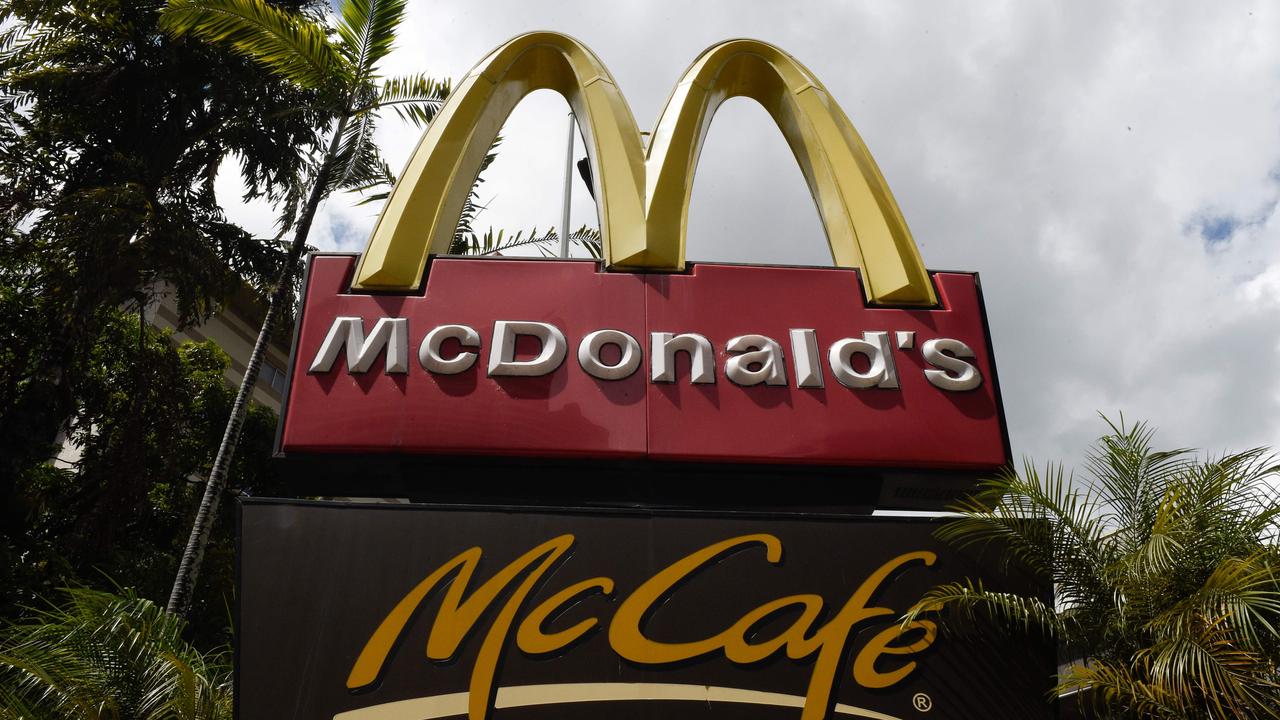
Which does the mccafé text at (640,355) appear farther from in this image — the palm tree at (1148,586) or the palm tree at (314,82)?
the palm tree at (314,82)

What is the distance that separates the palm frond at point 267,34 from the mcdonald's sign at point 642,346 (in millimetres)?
5069

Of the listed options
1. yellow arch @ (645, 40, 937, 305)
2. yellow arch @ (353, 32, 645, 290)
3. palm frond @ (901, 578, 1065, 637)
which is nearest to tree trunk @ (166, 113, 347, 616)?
yellow arch @ (353, 32, 645, 290)

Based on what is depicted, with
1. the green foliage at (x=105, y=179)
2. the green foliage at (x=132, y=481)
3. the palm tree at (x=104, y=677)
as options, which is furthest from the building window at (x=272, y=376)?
the palm tree at (x=104, y=677)

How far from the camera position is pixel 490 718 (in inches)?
217

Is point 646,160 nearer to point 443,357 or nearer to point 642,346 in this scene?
point 642,346

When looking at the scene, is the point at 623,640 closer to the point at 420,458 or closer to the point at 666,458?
the point at 666,458

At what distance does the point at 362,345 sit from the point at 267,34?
707cm

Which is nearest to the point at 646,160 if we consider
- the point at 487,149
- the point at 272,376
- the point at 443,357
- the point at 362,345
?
the point at 487,149

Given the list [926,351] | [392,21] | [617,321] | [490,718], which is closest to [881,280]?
[926,351]

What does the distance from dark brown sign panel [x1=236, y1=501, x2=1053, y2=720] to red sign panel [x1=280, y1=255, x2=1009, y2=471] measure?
27.7 inches

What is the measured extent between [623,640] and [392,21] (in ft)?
33.0

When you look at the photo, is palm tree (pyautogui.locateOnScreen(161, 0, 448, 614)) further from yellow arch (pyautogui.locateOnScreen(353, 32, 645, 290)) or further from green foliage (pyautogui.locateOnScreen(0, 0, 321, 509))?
yellow arch (pyautogui.locateOnScreen(353, 32, 645, 290))

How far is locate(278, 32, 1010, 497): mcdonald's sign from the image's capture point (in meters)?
6.66

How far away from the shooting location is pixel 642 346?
277 inches
